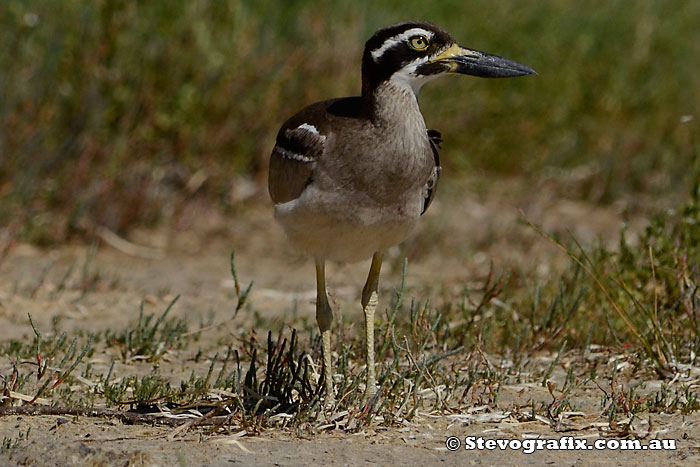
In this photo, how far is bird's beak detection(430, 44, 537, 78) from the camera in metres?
4.39

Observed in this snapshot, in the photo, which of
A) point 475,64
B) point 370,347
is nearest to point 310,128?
point 475,64

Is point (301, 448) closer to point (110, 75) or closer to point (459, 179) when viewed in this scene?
point (110, 75)

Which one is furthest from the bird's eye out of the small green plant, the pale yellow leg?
the small green plant

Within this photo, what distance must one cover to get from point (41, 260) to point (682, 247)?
4408mm

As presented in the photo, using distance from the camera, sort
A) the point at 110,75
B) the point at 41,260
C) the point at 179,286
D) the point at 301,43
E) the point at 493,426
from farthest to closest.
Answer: the point at 301,43, the point at 110,75, the point at 41,260, the point at 179,286, the point at 493,426

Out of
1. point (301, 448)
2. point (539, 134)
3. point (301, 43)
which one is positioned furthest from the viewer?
point (539, 134)

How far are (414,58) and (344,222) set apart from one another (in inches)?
30.3

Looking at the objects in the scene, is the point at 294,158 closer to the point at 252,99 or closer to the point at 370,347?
the point at 370,347

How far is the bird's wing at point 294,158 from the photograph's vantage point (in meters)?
4.32

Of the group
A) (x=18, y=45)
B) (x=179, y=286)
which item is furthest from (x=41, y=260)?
(x=18, y=45)

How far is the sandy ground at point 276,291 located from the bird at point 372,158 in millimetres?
490

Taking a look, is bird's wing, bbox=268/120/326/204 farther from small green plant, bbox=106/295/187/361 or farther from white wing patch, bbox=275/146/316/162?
small green plant, bbox=106/295/187/361

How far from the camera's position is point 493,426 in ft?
13.6

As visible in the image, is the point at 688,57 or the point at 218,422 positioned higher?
the point at 688,57
